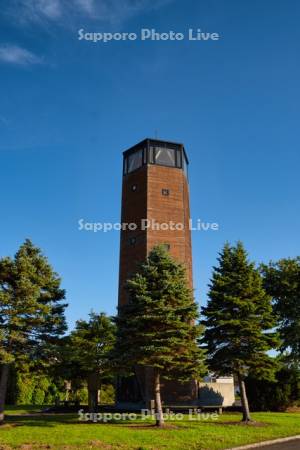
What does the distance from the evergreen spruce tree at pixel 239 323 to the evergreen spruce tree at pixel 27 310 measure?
9070mm

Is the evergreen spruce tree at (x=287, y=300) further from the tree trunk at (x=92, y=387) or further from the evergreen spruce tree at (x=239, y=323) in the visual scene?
the tree trunk at (x=92, y=387)

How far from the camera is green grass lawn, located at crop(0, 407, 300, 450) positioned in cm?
1414

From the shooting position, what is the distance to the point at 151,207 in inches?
1452

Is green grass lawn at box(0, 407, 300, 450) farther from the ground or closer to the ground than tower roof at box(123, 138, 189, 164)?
closer to the ground

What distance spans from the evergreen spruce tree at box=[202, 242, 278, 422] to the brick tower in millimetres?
9691

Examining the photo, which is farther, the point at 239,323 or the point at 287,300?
the point at 287,300

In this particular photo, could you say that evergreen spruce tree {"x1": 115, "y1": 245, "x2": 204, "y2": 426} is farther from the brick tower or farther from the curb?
the brick tower

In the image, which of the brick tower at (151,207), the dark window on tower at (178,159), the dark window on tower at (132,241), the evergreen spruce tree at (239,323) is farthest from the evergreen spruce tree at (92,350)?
the dark window on tower at (178,159)

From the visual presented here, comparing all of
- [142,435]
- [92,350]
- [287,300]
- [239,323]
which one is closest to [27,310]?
[92,350]

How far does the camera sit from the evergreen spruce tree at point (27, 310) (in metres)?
21.4

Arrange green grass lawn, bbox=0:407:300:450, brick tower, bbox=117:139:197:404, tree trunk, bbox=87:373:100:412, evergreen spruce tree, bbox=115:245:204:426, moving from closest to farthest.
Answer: green grass lawn, bbox=0:407:300:450, evergreen spruce tree, bbox=115:245:204:426, tree trunk, bbox=87:373:100:412, brick tower, bbox=117:139:197:404

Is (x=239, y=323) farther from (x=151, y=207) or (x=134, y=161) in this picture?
(x=134, y=161)

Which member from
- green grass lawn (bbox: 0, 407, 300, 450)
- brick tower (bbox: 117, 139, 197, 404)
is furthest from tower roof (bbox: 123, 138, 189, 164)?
green grass lawn (bbox: 0, 407, 300, 450)

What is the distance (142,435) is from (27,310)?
905cm
